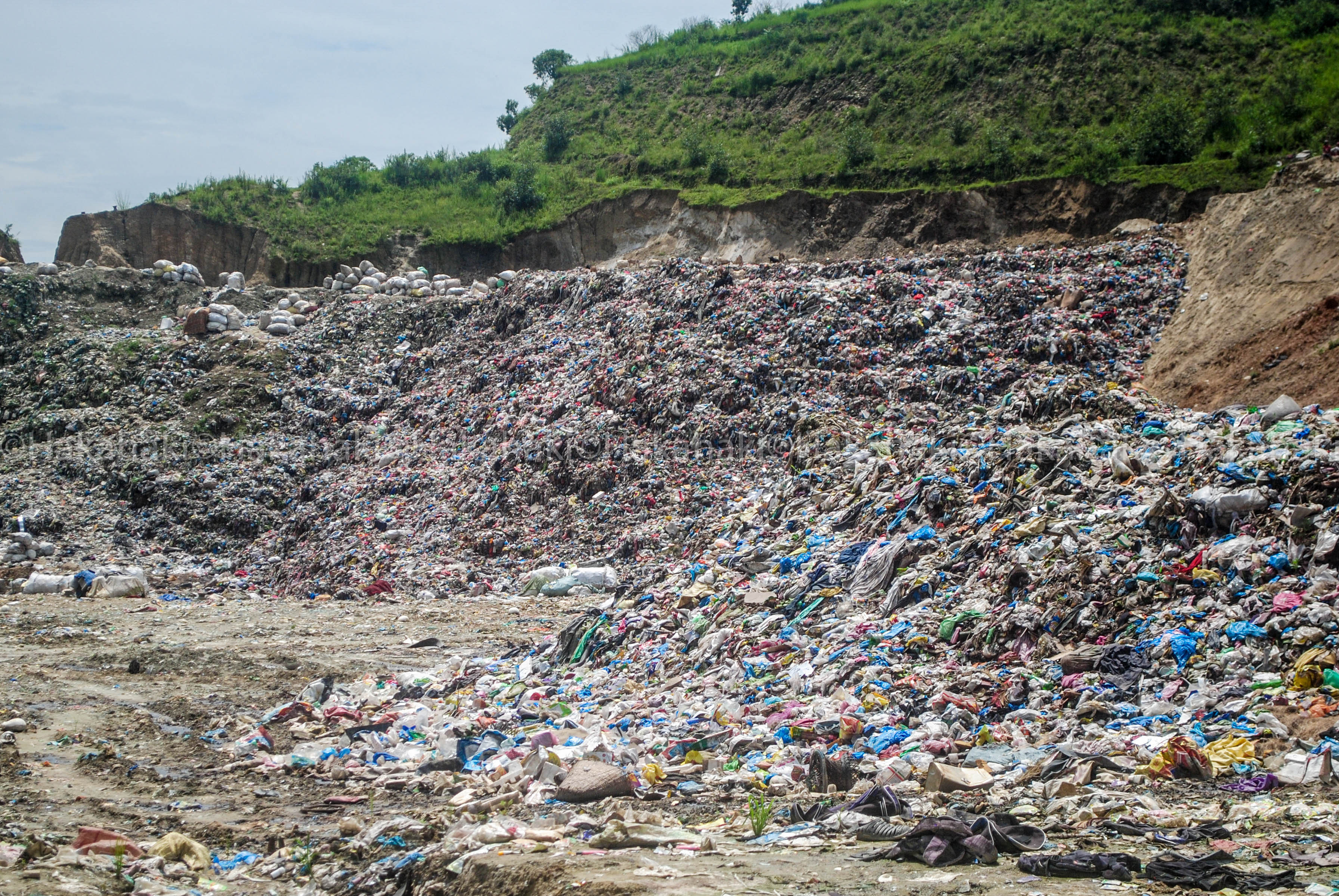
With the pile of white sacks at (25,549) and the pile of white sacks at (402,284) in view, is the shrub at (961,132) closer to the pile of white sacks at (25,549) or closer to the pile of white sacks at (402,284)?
the pile of white sacks at (402,284)

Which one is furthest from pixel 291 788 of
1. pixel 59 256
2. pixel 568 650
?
pixel 59 256

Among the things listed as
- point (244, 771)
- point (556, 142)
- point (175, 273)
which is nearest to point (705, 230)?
point (556, 142)

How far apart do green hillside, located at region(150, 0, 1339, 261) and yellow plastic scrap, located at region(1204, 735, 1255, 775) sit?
14.6 m

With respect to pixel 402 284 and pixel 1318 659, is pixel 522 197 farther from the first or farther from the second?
pixel 1318 659

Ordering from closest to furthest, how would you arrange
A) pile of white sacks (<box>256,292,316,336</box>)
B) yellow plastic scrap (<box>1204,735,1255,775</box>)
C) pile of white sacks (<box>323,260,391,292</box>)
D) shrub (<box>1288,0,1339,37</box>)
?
1. yellow plastic scrap (<box>1204,735,1255,775</box>)
2. pile of white sacks (<box>256,292,316,336</box>)
3. shrub (<box>1288,0,1339,37</box>)
4. pile of white sacks (<box>323,260,391,292</box>)

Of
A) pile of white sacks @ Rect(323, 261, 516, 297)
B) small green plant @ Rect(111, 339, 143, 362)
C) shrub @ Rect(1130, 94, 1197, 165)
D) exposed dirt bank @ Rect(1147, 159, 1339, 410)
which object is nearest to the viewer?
exposed dirt bank @ Rect(1147, 159, 1339, 410)

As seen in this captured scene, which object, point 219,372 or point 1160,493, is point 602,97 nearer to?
point 219,372

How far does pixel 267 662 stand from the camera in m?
7.59

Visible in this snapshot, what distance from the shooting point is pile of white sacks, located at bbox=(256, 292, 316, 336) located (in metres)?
17.5

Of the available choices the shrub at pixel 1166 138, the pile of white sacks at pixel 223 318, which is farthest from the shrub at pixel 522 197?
the shrub at pixel 1166 138

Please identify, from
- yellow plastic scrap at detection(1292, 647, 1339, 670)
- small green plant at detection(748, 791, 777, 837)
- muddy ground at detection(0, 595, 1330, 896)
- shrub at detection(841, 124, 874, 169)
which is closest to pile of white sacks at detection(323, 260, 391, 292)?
muddy ground at detection(0, 595, 1330, 896)

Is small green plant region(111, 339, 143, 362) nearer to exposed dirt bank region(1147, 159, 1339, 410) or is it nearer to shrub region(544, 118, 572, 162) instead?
shrub region(544, 118, 572, 162)

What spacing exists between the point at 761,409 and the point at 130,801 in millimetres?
8746

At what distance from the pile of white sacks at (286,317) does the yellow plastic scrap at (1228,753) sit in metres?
16.8
